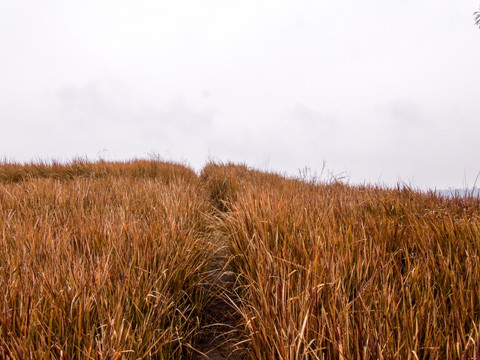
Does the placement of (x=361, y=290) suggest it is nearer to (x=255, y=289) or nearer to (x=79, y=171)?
(x=255, y=289)

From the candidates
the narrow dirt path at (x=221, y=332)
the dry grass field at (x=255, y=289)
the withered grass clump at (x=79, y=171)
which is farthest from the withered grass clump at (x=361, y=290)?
the withered grass clump at (x=79, y=171)

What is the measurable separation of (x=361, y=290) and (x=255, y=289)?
509 millimetres

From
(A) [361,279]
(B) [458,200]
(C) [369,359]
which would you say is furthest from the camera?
(B) [458,200]

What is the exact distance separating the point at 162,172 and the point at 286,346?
5.69 m

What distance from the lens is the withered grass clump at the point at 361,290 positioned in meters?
1.02

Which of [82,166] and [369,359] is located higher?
[82,166]

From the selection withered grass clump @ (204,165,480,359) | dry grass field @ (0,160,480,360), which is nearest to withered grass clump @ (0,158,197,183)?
dry grass field @ (0,160,480,360)

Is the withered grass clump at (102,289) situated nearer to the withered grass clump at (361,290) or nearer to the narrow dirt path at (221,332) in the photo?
the narrow dirt path at (221,332)

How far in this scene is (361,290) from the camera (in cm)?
129

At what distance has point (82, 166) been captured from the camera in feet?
22.3

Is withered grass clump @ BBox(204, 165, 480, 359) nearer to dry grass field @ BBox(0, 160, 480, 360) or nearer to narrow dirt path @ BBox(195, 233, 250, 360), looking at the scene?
dry grass field @ BBox(0, 160, 480, 360)

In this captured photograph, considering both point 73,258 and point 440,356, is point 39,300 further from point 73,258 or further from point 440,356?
point 440,356

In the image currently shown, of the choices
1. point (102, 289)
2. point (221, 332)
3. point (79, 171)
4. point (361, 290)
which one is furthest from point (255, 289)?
point (79, 171)

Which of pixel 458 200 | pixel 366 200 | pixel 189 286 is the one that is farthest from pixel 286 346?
pixel 458 200
